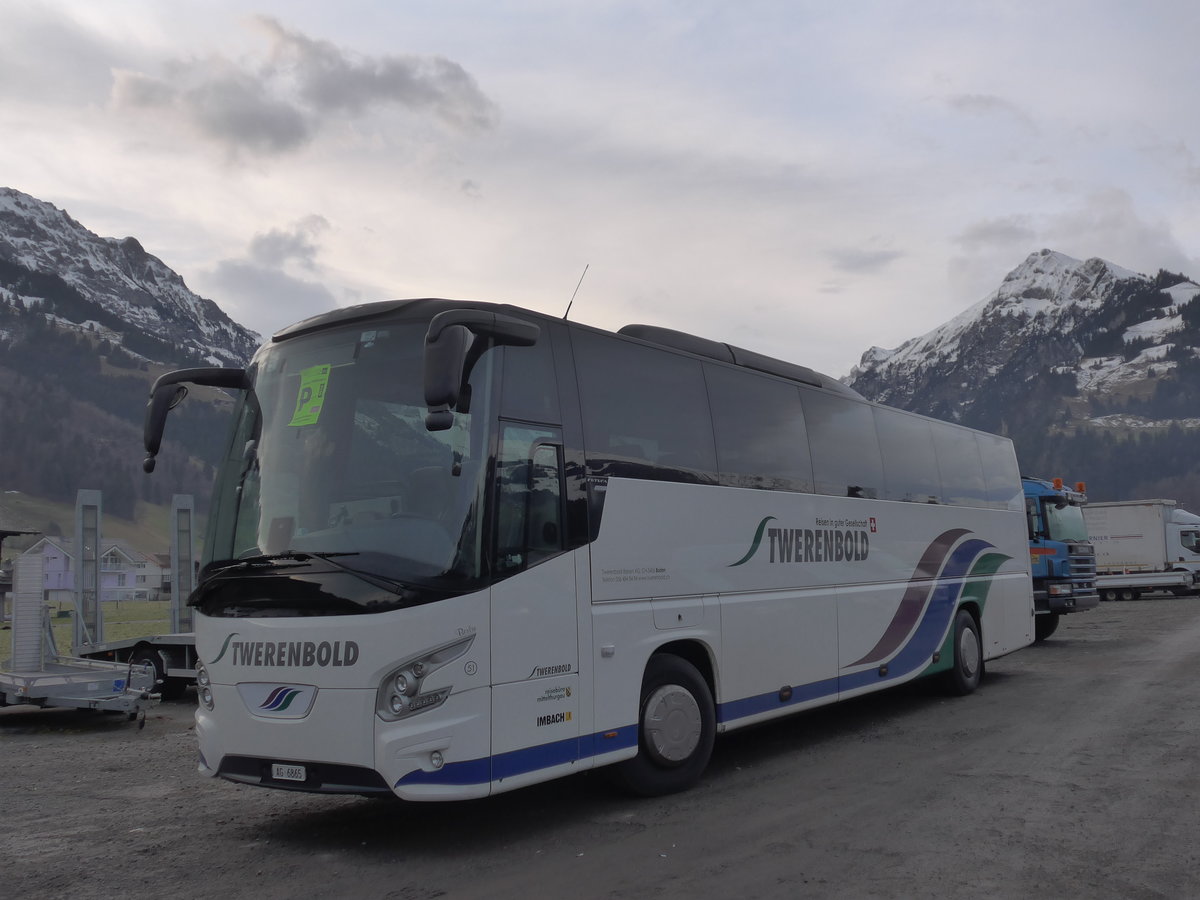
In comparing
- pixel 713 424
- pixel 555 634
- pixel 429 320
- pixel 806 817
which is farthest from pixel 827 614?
pixel 429 320

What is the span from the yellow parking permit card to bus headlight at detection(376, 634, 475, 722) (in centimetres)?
170

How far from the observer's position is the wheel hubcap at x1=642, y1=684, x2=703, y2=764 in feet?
24.6

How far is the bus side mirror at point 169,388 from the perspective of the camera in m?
7.32

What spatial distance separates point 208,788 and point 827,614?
18.7 feet

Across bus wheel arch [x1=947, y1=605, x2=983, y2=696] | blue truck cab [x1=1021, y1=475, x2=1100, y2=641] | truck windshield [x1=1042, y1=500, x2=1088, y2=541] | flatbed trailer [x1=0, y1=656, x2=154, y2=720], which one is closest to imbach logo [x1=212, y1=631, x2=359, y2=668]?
flatbed trailer [x1=0, y1=656, x2=154, y2=720]

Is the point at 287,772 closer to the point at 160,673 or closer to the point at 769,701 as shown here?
the point at 769,701

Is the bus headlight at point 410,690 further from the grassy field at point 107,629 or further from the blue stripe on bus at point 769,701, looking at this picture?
the grassy field at point 107,629

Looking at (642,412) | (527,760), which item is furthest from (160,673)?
(527,760)

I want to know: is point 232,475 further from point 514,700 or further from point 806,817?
point 806,817

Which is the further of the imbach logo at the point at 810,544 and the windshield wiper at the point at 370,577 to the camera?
the imbach logo at the point at 810,544

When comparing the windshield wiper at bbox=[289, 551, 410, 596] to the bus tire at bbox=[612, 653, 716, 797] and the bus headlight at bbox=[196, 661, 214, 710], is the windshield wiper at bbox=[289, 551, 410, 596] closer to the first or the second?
the bus headlight at bbox=[196, 661, 214, 710]

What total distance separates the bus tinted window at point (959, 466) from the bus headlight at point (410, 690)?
27.9 feet

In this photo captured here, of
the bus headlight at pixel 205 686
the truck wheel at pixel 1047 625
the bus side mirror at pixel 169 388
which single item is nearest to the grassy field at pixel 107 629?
the bus side mirror at pixel 169 388

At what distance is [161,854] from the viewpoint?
6.43 metres
